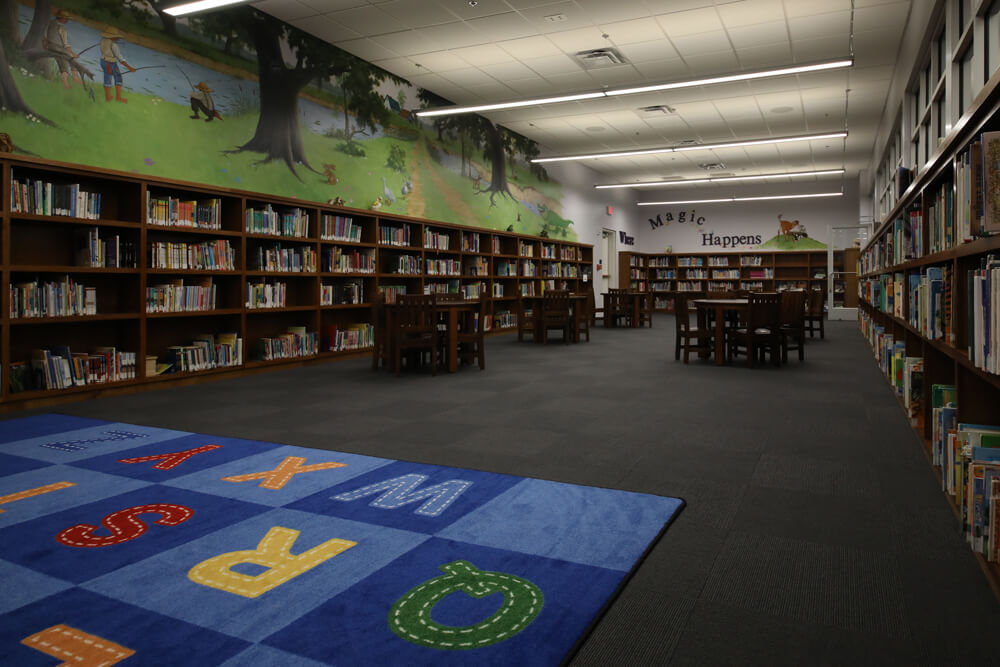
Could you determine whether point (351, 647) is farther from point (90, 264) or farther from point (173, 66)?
point (173, 66)

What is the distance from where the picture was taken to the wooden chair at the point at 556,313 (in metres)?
9.60

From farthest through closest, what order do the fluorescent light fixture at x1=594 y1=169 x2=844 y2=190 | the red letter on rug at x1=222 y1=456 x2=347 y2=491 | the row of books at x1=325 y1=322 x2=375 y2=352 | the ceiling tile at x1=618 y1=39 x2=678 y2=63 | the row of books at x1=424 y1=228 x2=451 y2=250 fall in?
the fluorescent light fixture at x1=594 y1=169 x2=844 y2=190
the row of books at x1=424 y1=228 x2=451 y2=250
the ceiling tile at x1=618 y1=39 x2=678 y2=63
the row of books at x1=325 y1=322 x2=375 y2=352
the red letter on rug at x1=222 y1=456 x2=347 y2=491

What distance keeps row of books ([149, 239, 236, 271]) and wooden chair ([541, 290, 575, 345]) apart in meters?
4.73

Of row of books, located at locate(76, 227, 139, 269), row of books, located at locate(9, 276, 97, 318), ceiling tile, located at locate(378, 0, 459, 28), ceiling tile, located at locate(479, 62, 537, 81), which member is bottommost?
row of books, located at locate(9, 276, 97, 318)

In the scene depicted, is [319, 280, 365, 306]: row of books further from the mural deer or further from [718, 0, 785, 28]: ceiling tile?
the mural deer

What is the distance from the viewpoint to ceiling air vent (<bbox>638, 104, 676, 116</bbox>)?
1051cm

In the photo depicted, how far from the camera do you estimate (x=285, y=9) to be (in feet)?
22.5

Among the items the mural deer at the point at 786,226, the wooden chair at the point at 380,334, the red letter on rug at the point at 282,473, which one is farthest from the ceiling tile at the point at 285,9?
the mural deer at the point at 786,226

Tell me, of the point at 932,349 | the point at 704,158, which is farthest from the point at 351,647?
the point at 704,158

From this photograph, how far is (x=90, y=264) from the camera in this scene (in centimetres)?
507

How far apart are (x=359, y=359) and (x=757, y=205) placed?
15043 millimetres

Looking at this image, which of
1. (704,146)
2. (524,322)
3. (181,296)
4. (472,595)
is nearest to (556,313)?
(524,322)

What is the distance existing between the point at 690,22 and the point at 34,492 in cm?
738

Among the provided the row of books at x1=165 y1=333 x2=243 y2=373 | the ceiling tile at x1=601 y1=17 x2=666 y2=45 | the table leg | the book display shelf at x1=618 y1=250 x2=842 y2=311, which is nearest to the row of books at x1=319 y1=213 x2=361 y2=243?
the row of books at x1=165 y1=333 x2=243 y2=373
